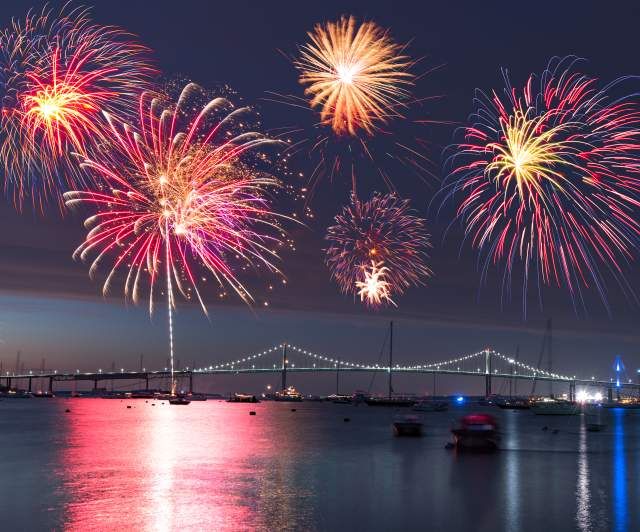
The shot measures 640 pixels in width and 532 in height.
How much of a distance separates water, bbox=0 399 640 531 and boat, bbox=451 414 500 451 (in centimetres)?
154

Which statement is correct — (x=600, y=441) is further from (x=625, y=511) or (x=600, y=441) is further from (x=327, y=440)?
(x=625, y=511)

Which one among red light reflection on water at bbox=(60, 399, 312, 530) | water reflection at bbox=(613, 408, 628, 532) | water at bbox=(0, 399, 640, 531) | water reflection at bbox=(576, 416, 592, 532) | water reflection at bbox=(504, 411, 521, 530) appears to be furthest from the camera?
water reflection at bbox=(613, 408, 628, 532)

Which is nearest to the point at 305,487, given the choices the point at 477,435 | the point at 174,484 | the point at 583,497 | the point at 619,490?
the point at 174,484

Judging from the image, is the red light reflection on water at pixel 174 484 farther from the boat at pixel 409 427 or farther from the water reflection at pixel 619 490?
the boat at pixel 409 427

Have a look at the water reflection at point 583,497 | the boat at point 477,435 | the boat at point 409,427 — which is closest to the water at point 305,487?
the water reflection at point 583,497

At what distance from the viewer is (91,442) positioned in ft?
220

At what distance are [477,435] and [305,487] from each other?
2751 cm

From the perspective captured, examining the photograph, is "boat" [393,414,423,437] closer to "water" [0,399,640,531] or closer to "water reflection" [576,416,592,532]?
"water" [0,399,640,531]

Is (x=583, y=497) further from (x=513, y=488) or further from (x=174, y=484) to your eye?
(x=174, y=484)

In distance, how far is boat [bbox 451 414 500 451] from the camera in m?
62.3

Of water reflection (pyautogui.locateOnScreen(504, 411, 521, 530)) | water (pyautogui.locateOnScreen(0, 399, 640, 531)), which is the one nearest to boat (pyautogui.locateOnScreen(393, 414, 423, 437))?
water (pyautogui.locateOnScreen(0, 399, 640, 531))

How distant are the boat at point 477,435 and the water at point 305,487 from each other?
1.54 meters

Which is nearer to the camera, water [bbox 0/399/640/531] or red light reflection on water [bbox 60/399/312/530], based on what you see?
red light reflection on water [bbox 60/399/312/530]

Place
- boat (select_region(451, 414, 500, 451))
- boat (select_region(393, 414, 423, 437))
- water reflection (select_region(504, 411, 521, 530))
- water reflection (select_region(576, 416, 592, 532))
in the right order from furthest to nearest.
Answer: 1. boat (select_region(393, 414, 423, 437))
2. boat (select_region(451, 414, 500, 451))
3. water reflection (select_region(576, 416, 592, 532))
4. water reflection (select_region(504, 411, 521, 530))
